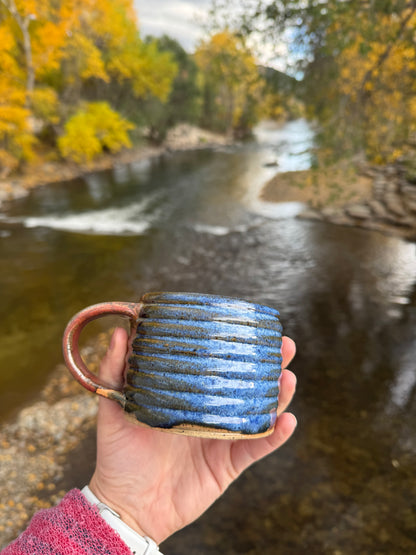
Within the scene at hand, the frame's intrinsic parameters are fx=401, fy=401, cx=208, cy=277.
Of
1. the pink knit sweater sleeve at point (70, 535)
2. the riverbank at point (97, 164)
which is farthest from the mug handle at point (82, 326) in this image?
the riverbank at point (97, 164)

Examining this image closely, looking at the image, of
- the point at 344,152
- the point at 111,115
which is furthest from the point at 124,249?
the point at 111,115

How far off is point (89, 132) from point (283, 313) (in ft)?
54.9

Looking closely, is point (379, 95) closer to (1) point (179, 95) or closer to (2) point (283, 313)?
(2) point (283, 313)

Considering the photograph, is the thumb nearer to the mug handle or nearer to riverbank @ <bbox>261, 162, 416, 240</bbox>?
the mug handle

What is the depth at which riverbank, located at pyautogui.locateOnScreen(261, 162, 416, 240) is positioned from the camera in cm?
1095

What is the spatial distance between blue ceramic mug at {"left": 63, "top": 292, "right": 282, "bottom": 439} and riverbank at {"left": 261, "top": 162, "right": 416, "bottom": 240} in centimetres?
852

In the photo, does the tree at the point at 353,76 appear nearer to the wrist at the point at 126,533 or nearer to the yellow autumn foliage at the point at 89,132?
the wrist at the point at 126,533

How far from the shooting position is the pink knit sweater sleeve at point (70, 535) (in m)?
1.27

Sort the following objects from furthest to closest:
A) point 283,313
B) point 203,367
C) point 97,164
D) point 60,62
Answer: point 97,164
point 60,62
point 283,313
point 203,367

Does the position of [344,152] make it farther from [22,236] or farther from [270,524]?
[22,236]

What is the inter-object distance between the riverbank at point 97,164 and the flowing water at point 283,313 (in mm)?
1471

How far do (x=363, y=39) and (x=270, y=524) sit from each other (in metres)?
5.42

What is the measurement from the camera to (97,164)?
881 inches

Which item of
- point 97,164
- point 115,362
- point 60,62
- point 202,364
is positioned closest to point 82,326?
point 115,362
